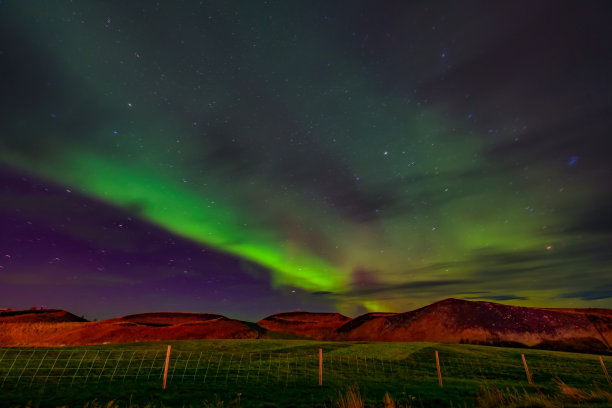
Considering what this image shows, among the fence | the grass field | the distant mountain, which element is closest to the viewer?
the grass field

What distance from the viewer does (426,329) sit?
267ft

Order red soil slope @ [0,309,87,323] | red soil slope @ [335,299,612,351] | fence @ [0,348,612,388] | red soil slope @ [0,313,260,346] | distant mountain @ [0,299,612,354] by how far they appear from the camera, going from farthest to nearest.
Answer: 1. red soil slope @ [0,309,87,323]
2. red soil slope @ [0,313,260,346]
3. distant mountain @ [0,299,612,354]
4. red soil slope @ [335,299,612,351]
5. fence @ [0,348,612,388]

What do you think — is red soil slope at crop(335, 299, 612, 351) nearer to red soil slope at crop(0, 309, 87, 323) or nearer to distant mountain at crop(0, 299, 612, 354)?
distant mountain at crop(0, 299, 612, 354)

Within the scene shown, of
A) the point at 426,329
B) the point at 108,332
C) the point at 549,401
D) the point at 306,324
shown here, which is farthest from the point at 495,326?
the point at 108,332

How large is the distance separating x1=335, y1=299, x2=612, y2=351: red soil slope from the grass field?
42.3 metres

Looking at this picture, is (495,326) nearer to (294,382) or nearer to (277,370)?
(277,370)

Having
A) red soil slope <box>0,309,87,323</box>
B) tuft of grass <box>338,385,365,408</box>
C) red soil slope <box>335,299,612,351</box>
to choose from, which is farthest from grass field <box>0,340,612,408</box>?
red soil slope <box>0,309,87,323</box>

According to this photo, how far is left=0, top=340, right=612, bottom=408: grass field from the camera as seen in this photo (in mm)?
14141

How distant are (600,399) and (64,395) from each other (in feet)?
73.6

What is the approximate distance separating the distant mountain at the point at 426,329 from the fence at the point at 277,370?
42848mm

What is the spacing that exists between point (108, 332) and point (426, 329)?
78909 millimetres

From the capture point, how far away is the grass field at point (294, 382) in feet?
46.4

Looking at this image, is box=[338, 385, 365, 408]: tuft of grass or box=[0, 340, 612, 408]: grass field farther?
box=[0, 340, 612, 408]: grass field

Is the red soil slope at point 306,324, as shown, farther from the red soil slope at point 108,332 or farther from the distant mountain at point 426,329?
the red soil slope at point 108,332
